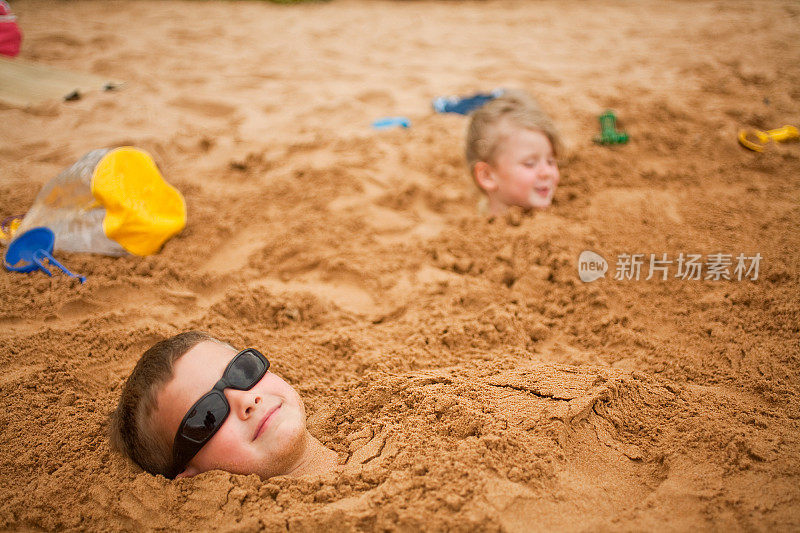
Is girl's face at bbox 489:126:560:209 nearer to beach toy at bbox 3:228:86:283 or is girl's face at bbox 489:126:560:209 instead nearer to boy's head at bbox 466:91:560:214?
boy's head at bbox 466:91:560:214

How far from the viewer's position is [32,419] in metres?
1.72

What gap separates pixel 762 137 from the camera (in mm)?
3266

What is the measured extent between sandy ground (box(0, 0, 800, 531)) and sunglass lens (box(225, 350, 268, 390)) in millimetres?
282

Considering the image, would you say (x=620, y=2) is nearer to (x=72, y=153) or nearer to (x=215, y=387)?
(x=72, y=153)

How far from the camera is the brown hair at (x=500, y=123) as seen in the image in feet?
9.82

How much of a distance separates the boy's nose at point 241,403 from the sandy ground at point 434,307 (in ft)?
0.63

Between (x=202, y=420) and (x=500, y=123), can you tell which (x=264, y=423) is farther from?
(x=500, y=123)

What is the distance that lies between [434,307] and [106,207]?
5.73 feet

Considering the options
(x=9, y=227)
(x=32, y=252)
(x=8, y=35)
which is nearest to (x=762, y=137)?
(x=32, y=252)

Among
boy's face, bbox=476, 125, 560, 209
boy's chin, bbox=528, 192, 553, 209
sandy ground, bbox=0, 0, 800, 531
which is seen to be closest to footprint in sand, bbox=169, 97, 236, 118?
sandy ground, bbox=0, 0, 800, 531

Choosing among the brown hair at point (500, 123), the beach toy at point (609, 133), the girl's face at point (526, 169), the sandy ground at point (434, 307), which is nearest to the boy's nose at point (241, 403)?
the sandy ground at point (434, 307)

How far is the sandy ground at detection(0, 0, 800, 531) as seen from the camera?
143 centimetres

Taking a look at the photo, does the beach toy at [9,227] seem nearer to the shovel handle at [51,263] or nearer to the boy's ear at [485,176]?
the shovel handle at [51,263]

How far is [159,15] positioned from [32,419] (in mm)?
6986
